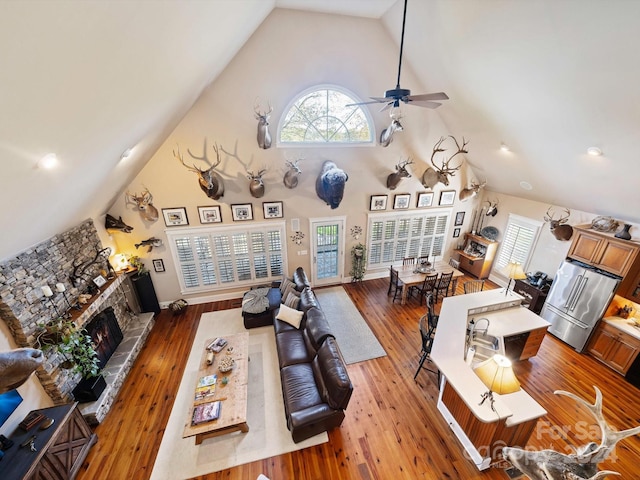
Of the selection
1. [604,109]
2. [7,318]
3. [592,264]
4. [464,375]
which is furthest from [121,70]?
[592,264]

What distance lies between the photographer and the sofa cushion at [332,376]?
346cm

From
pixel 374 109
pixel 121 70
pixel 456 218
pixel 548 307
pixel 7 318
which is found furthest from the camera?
pixel 456 218

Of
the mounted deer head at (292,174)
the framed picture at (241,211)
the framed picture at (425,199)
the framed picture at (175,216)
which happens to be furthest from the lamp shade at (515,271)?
the framed picture at (175,216)

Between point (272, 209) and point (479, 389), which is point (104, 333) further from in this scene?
point (479, 389)

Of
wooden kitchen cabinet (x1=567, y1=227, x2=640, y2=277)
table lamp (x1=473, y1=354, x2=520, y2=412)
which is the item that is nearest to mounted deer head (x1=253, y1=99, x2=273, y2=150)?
table lamp (x1=473, y1=354, x2=520, y2=412)

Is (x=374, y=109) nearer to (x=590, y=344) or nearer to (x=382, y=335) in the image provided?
(x=382, y=335)

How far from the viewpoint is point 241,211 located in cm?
616

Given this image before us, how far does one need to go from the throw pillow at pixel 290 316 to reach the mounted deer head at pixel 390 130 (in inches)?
174

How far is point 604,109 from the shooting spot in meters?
3.38

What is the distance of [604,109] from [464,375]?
13.2ft

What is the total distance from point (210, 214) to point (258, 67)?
129 inches

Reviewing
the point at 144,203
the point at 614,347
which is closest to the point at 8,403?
the point at 144,203

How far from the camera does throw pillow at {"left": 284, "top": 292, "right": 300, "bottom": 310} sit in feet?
17.9

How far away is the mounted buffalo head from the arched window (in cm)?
65
